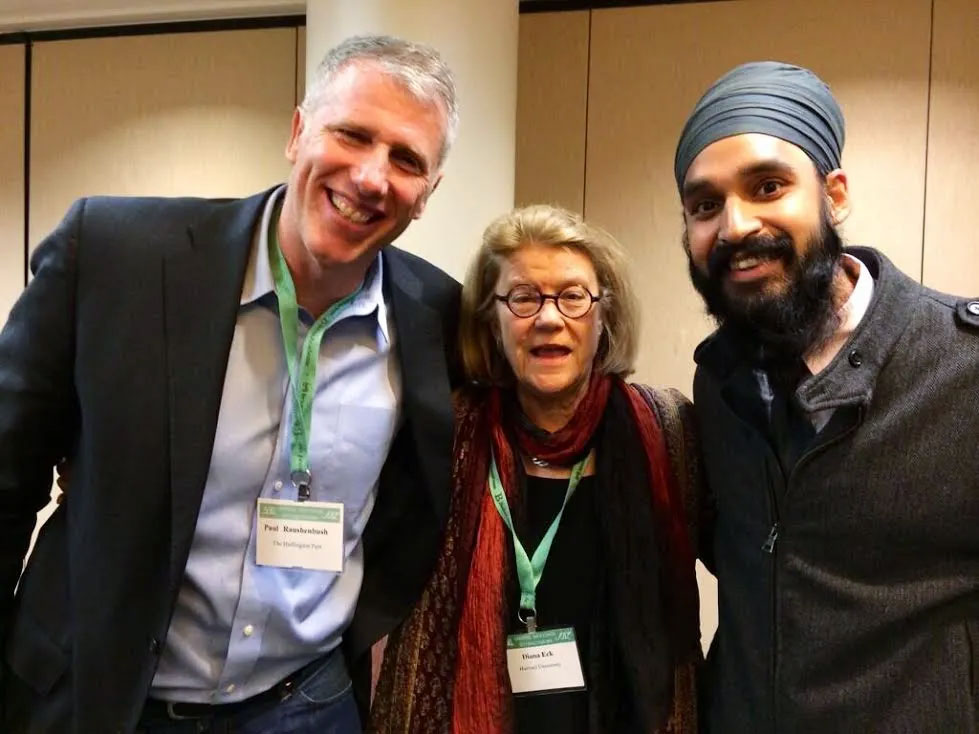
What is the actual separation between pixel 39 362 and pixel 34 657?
0.49 m

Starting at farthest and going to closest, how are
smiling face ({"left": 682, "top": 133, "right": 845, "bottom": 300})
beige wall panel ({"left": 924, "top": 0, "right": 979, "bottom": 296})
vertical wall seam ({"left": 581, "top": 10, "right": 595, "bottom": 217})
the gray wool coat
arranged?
vertical wall seam ({"left": 581, "top": 10, "right": 595, "bottom": 217}) < beige wall panel ({"left": 924, "top": 0, "right": 979, "bottom": 296}) < smiling face ({"left": 682, "top": 133, "right": 845, "bottom": 300}) < the gray wool coat

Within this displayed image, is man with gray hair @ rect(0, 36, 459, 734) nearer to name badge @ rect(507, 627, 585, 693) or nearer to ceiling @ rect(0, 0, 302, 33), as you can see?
name badge @ rect(507, 627, 585, 693)

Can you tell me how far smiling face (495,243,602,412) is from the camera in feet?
4.66

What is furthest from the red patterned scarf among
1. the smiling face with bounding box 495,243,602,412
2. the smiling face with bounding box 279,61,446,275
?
the smiling face with bounding box 279,61,446,275

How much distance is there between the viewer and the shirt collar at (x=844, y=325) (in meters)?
1.14

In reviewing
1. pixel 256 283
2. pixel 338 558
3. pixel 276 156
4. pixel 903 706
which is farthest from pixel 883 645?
pixel 276 156

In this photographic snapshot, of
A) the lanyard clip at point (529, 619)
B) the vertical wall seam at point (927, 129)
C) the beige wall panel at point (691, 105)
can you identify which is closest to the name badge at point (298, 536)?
the lanyard clip at point (529, 619)

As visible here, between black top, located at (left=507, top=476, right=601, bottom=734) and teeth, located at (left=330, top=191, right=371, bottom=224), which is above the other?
teeth, located at (left=330, top=191, right=371, bottom=224)

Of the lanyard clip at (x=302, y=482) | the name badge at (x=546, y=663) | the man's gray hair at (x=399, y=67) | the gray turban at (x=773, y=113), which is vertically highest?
the man's gray hair at (x=399, y=67)

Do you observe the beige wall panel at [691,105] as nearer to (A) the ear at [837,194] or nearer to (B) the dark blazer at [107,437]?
(A) the ear at [837,194]

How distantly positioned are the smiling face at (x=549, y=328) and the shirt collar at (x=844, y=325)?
0.44m

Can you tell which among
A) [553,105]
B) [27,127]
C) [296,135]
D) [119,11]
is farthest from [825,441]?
[27,127]

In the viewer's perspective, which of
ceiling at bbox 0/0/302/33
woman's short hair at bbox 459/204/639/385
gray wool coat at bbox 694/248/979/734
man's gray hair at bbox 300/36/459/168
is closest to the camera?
gray wool coat at bbox 694/248/979/734

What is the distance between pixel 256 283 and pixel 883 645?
115 centimetres
